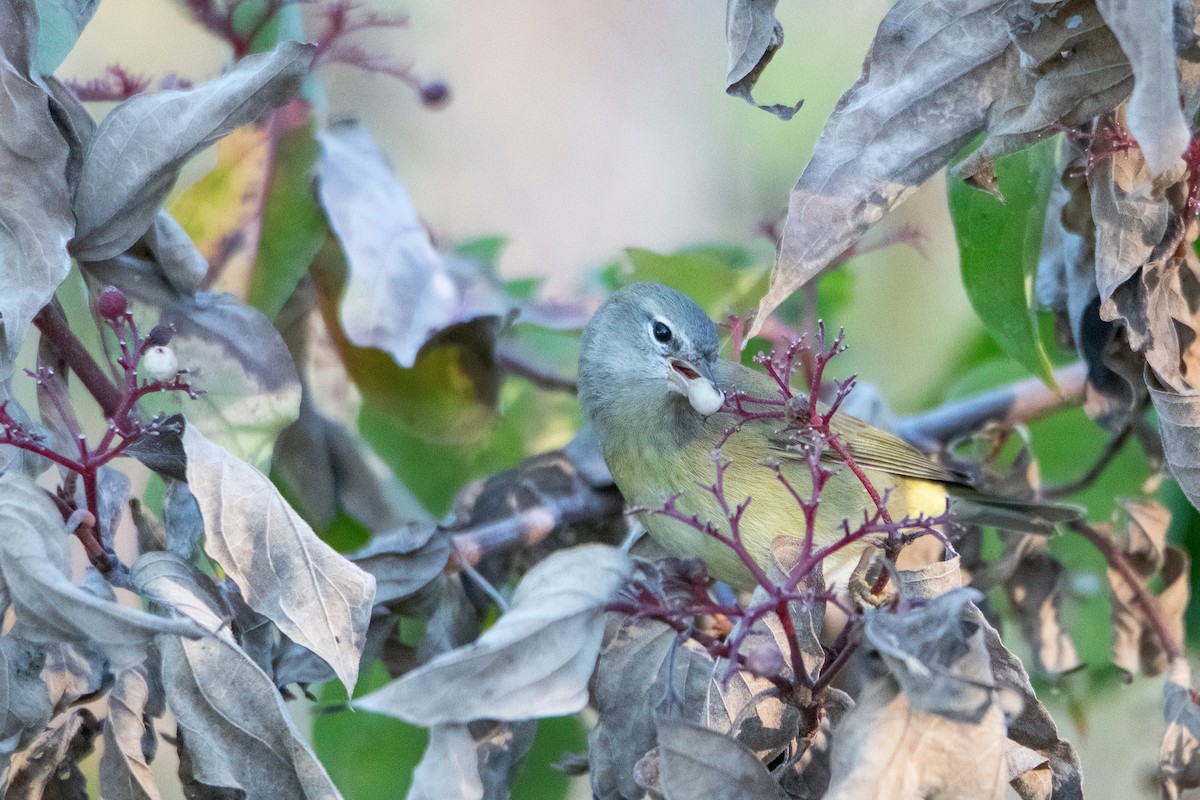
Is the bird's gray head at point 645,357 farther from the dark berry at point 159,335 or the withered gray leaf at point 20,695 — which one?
the withered gray leaf at point 20,695

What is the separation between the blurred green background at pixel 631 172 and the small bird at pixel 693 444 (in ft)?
0.60

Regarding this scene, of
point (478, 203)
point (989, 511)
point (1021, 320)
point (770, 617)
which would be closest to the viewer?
point (770, 617)

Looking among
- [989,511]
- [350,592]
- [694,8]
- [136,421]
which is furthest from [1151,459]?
[694,8]

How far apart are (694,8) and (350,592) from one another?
4.54 metres

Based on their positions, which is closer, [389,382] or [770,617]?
[770,617]

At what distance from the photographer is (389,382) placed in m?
2.40

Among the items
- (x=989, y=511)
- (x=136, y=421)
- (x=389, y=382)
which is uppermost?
(x=136, y=421)

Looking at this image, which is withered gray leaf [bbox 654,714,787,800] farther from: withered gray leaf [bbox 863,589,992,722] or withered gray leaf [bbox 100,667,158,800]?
withered gray leaf [bbox 100,667,158,800]

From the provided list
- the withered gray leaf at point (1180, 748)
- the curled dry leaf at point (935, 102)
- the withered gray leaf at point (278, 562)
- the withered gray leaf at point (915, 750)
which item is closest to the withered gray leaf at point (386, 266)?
the withered gray leaf at point (278, 562)

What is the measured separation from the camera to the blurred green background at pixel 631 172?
264 centimetres

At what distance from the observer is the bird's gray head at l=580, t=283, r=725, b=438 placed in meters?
2.43

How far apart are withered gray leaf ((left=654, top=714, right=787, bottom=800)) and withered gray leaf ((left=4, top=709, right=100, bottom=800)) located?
0.92 meters

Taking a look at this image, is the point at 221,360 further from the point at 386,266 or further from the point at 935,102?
the point at 935,102

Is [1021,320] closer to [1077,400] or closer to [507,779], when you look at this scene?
[1077,400]
